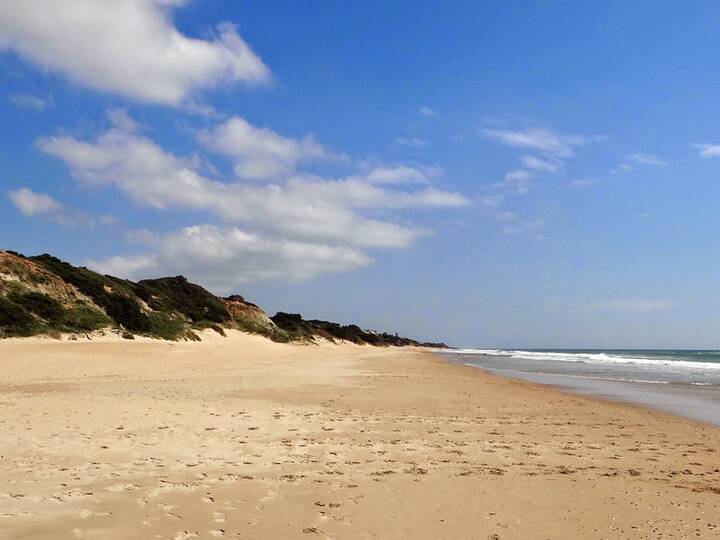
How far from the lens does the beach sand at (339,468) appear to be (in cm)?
528

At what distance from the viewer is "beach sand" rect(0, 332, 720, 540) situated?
5281mm

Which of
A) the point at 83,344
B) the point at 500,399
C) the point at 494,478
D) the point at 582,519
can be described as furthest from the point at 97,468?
the point at 83,344

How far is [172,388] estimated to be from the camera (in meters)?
16.1

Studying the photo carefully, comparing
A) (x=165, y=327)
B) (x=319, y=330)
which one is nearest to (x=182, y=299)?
(x=165, y=327)

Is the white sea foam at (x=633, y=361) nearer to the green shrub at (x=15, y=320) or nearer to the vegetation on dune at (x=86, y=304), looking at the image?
the vegetation on dune at (x=86, y=304)

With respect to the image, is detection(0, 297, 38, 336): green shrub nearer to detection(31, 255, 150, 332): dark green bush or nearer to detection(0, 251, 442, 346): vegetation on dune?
detection(0, 251, 442, 346): vegetation on dune

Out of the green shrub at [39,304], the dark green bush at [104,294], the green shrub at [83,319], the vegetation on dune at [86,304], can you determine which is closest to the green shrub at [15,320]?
the vegetation on dune at [86,304]

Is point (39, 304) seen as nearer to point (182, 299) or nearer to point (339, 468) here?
point (182, 299)

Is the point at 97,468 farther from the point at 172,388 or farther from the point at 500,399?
the point at 500,399

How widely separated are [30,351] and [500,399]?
1912 cm

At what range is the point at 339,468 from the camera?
7.28m

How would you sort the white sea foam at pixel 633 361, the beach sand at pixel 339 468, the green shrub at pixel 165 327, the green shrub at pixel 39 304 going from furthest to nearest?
the white sea foam at pixel 633 361, the green shrub at pixel 165 327, the green shrub at pixel 39 304, the beach sand at pixel 339 468

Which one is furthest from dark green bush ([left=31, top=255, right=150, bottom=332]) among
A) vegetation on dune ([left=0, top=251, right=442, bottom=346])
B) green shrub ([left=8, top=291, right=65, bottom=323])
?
green shrub ([left=8, top=291, right=65, bottom=323])

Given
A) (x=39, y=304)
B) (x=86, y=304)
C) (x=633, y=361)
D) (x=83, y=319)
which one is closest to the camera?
Result: (x=39, y=304)
